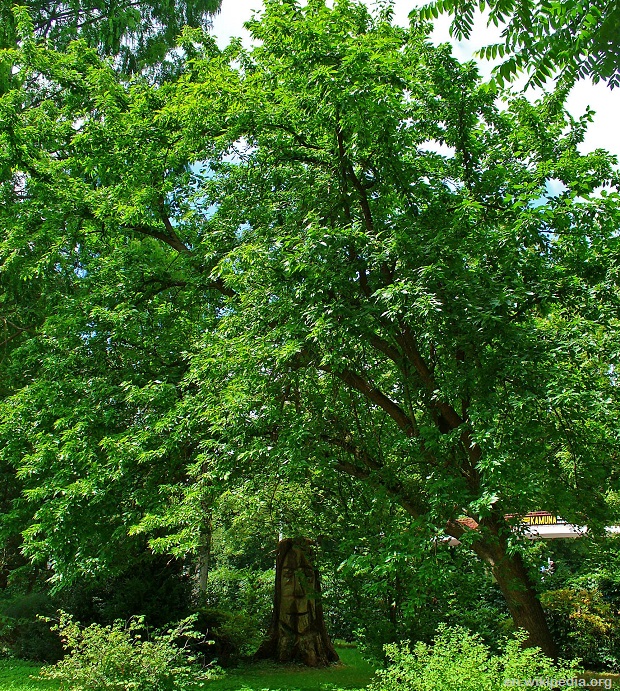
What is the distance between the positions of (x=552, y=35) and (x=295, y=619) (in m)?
14.0

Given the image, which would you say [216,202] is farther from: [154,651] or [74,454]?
[154,651]

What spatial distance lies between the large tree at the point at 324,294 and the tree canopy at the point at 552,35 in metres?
4.23

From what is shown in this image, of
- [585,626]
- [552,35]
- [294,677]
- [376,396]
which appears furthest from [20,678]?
[552,35]

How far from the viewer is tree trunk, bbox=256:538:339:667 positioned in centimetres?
1388

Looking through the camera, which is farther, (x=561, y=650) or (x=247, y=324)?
(x=561, y=650)

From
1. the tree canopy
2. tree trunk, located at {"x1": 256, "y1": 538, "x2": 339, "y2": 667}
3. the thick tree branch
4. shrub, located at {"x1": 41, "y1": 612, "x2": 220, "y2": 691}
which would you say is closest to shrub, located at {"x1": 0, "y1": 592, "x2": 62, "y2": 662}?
tree trunk, located at {"x1": 256, "y1": 538, "x2": 339, "y2": 667}

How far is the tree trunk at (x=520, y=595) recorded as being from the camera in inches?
331

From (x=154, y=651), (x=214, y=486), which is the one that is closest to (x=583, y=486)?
(x=214, y=486)

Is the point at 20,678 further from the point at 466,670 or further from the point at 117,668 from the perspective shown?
the point at 466,670

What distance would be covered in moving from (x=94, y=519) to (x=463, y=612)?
6.10 metres

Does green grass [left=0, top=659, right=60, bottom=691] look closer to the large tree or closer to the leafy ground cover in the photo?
the leafy ground cover

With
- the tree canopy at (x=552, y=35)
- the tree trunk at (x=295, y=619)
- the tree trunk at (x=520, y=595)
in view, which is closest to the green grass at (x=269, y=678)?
the tree trunk at (x=295, y=619)

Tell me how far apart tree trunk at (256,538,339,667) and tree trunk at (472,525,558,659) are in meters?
5.75

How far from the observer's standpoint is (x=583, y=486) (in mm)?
8617
